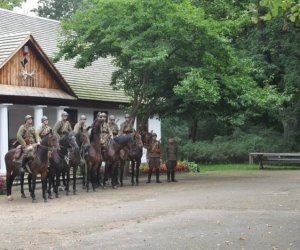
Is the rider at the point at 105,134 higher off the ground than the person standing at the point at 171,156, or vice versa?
the rider at the point at 105,134

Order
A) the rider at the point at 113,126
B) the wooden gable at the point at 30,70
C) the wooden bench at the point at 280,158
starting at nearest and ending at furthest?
the rider at the point at 113,126 → the wooden gable at the point at 30,70 → the wooden bench at the point at 280,158

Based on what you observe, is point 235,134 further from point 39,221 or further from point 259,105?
point 39,221

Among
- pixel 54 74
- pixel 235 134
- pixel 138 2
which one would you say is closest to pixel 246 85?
pixel 138 2

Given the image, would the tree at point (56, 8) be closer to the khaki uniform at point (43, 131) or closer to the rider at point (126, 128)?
the rider at point (126, 128)

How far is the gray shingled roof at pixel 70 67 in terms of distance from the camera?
92.8ft

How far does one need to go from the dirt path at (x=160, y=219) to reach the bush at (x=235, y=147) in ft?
45.3

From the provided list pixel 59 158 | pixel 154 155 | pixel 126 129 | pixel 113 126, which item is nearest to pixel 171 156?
pixel 154 155

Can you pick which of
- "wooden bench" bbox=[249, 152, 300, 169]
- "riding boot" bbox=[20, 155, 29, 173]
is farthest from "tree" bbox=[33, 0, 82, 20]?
"riding boot" bbox=[20, 155, 29, 173]

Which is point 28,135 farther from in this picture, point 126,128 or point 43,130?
point 126,128

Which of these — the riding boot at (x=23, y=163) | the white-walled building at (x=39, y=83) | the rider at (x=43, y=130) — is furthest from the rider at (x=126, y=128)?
the riding boot at (x=23, y=163)

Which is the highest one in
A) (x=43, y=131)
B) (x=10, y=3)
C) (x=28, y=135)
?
(x=10, y=3)

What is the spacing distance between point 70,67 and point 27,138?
1217cm

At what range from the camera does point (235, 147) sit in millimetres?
34156

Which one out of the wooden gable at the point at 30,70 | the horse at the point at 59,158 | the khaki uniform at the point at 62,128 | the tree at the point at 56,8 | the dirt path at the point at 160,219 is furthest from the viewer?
the tree at the point at 56,8
